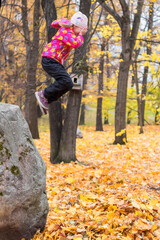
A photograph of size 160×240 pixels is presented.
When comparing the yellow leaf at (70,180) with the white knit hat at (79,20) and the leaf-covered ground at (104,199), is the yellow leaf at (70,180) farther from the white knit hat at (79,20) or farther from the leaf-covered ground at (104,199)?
the white knit hat at (79,20)

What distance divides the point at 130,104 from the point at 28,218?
13082 mm

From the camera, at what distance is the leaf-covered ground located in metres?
2.75

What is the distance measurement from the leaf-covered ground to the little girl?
5.27 ft

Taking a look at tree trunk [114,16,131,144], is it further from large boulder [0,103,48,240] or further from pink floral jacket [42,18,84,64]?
large boulder [0,103,48,240]

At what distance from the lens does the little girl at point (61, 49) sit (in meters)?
3.12

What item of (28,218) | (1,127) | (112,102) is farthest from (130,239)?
(112,102)

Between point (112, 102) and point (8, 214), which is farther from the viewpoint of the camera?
point (112, 102)

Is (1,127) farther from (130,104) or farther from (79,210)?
(130,104)

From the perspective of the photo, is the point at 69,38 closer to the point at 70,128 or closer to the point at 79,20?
the point at 79,20

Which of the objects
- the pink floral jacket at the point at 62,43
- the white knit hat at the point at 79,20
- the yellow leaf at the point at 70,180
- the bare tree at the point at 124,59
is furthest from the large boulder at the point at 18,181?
the bare tree at the point at 124,59

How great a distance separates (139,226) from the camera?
2.76m

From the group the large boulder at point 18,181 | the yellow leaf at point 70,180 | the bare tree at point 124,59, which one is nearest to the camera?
the large boulder at point 18,181

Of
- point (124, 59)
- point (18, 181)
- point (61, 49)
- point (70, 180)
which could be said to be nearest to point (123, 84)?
point (124, 59)

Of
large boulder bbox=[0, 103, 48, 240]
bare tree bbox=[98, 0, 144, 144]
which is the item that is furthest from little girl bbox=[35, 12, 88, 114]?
bare tree bbox=[98, 0, 144, 144]
